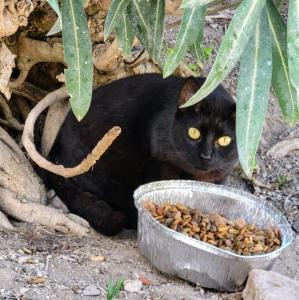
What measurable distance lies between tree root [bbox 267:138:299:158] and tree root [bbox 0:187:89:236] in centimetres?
159

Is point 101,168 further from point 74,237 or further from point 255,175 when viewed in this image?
point 255,175

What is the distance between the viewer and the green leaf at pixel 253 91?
1.96 metres

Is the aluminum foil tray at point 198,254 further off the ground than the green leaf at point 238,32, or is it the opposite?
the green leaf at point 238,32

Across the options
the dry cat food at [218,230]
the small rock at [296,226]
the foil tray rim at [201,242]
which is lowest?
the small rock at [296,226]

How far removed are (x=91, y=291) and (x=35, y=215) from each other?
934 mm

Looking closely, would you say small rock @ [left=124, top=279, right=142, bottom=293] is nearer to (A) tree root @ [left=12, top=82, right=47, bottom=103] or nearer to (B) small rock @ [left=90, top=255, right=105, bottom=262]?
(B) small rock @ [left=90, top=255, right=105, bottom=262]

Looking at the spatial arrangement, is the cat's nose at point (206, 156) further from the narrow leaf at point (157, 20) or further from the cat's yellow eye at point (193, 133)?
the narrow leaf at point (157, 20)

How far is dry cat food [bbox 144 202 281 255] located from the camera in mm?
3068

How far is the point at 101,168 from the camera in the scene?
152 inches

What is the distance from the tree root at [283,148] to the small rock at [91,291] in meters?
2.19

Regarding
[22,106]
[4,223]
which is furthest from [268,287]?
[22,106]

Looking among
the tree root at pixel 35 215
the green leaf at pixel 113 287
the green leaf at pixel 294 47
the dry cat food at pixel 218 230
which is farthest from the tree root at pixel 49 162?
the green leaf at pixel 294 47

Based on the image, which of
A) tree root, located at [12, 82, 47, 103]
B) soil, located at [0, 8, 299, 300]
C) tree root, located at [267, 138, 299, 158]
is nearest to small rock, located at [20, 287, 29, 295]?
soil, located at [0, 8, 299, 300]

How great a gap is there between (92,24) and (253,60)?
5.67 feet
